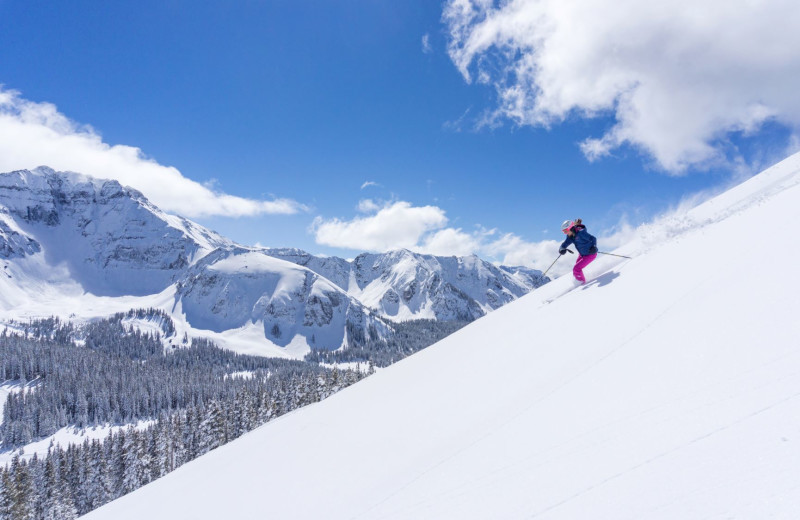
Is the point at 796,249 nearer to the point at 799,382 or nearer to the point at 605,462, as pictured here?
the point at 799,382

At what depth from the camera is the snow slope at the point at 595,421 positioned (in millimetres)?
3006

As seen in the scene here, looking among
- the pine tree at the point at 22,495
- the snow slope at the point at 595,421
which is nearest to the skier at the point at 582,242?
the snow slope at the point at 595,421

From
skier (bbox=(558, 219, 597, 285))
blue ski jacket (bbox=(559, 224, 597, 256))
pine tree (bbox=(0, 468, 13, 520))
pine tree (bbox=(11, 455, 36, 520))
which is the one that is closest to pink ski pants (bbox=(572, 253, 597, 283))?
skier (bbox=(558, 219, 597, 285))

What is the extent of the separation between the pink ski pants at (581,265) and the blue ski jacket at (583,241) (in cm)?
15

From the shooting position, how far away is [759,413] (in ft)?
10.2

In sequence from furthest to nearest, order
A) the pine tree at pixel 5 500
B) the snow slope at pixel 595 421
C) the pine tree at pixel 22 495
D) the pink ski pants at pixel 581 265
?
the pine tree at pixel 22 495, the pine tree at pixel 5 500, the pink ski pants at pixel 581 265, the snow slope at pixel 595 421

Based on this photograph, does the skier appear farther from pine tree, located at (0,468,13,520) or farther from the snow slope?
pine tree, located at (0,468,13,520)

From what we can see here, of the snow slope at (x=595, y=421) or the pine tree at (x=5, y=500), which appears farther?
the pine tree at (x=5, y=500)

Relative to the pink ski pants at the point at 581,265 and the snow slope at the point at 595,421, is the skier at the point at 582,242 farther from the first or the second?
the snow slope at the point at 595,421

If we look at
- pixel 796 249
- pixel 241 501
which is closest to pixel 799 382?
pixel 796 249

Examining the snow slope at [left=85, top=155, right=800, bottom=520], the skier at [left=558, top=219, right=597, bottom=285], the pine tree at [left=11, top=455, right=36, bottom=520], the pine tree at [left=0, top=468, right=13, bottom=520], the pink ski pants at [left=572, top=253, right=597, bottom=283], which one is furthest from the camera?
the pine tree at [left=11, top=455, right=36, bottom=520]

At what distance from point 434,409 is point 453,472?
243 cm

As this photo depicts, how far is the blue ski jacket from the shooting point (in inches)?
506

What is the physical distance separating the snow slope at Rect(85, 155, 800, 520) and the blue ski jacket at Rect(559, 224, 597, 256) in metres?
2.39
